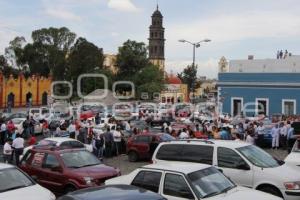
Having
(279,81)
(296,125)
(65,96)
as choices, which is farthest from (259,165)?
(65,96)

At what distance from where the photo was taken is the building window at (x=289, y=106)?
46.2m

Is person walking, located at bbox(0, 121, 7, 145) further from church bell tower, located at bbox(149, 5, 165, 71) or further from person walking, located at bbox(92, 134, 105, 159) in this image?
church bell tower, located at bbox(149, 5, 165, 71)

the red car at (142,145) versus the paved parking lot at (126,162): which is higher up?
the red car at (142,145)

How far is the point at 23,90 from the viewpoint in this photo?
79.2m

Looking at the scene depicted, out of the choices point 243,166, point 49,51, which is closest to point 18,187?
point 243,166

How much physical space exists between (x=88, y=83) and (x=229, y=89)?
38728 millimetres

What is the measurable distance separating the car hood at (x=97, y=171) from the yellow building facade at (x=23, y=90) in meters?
58.3

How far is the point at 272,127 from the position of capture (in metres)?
26.2

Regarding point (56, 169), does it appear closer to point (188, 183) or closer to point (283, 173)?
point (188, 183)

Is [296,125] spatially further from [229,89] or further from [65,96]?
[65,96]

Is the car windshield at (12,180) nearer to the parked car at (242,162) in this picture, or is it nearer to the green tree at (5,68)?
the parked car at (242,162)

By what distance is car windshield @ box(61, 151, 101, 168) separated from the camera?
14095mm

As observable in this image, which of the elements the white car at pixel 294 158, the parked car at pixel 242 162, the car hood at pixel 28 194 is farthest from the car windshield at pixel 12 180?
the white car at pixel 294 158

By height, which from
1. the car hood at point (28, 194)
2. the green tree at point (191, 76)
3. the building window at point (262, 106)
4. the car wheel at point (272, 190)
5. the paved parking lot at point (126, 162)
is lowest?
the paved parking lot at point (126, 162)
